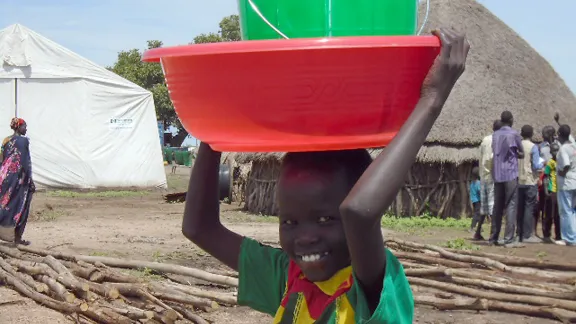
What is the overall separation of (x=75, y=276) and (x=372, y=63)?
5170mm

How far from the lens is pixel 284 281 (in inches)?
77.0

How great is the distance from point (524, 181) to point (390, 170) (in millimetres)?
8562

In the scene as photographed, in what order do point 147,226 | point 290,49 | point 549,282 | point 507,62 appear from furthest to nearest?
point 507,62 < point 147,226 < point 549,282 < point 290,49

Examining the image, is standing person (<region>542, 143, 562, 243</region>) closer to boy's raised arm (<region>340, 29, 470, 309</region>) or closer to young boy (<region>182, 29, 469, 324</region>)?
young boy (<region>182, 29, 469, 324</region>)

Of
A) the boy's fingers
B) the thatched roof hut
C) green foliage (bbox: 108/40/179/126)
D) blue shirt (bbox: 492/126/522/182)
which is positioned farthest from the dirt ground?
green foliage (bbox: 108/40/179/126)

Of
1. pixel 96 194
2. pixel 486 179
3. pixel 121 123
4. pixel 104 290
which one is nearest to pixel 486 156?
pixel 486 179

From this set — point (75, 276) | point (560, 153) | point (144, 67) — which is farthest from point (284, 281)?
point (144, 67)

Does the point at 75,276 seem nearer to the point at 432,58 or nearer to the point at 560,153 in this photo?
the point at 432,58

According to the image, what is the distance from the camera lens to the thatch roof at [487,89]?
44.2 ft

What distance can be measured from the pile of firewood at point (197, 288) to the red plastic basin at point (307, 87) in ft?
12.4

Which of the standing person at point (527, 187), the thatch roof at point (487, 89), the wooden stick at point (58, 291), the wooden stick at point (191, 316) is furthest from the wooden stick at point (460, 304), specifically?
the thatch roof at point (487, 89)

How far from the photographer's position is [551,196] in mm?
10320

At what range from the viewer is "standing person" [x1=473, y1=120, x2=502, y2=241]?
378 inches

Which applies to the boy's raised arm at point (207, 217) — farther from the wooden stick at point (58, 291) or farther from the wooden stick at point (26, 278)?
the wooden stick at point (26, 278)
